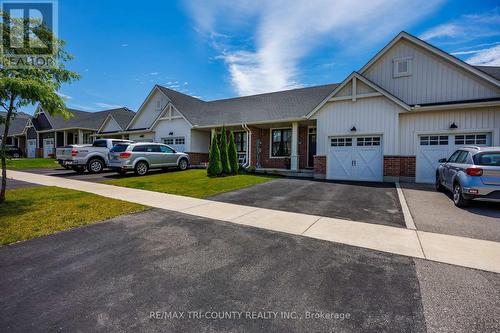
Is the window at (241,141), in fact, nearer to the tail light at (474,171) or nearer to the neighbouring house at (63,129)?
the neighbouring house at (63,129)

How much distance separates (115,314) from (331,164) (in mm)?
12627

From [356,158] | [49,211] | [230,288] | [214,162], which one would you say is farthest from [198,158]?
[230,288]

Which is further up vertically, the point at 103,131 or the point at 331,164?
the point at 103,131

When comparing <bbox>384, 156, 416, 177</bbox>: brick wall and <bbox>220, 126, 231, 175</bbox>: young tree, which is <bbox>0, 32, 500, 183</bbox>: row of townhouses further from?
<bbox>220, 126, 231, 175</bbox>: young tree

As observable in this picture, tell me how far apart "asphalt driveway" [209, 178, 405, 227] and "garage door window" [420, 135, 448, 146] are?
11.0 ft

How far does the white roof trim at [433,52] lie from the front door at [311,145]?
466 centimetres

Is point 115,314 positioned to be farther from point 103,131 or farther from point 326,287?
point 103,131

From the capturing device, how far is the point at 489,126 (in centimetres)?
1076

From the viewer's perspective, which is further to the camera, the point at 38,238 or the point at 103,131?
the point at 103,131

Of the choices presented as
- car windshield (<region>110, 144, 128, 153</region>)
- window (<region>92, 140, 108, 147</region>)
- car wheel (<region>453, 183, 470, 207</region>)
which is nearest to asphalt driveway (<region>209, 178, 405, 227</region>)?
car wheel (<region>453, 183, 470, 207</region>)

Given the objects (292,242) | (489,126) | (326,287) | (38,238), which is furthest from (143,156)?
(489,126)

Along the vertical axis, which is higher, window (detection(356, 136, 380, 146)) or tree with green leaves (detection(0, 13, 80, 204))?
tree with green leaves (detection(0, 13, 80, 204))

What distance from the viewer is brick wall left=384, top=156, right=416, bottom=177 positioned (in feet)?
39.1

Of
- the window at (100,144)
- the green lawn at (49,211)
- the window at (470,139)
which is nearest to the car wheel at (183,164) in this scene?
the window at (100,144)
